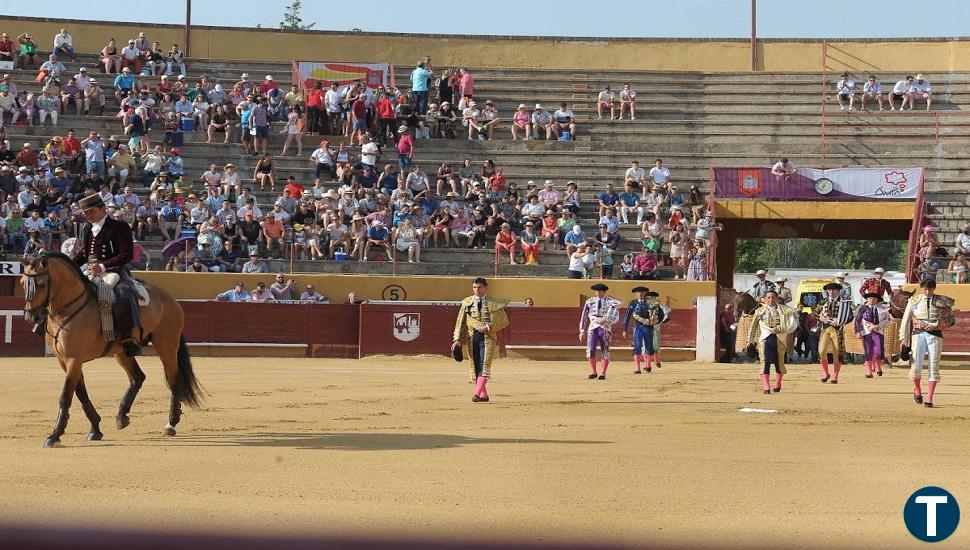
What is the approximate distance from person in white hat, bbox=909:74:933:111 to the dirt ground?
18.1 m

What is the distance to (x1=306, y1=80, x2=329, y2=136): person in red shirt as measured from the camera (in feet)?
108

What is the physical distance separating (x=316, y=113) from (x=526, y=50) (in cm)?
842

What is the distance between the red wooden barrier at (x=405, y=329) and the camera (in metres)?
26.3

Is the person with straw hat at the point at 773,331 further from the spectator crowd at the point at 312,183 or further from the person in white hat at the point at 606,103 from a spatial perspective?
the person in white hat at the point at 606,103

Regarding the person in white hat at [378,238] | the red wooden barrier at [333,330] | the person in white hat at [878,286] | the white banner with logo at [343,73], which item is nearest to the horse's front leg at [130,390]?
the red wooden barrier at [333,330]

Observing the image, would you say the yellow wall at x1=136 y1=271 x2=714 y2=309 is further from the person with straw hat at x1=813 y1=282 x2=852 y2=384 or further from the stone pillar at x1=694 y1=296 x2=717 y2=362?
the person with straw hat at x1=813 y1=282 x2=852 y2=384

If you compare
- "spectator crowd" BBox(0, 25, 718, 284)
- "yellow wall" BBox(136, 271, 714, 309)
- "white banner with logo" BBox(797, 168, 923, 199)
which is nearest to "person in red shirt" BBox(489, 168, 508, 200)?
"spectator crowd" BBox(0, 25, 718, 284)

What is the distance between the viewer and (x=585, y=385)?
1902cm

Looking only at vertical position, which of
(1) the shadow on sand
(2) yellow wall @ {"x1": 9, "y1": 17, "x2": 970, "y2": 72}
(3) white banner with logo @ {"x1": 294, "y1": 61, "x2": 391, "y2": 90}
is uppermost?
(2) yellow wall @ {"x1": 9, "y1": 17, "x2": 970, "y2": 72}

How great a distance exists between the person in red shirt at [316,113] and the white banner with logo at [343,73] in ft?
5.19

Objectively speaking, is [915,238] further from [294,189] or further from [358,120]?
[294,189]

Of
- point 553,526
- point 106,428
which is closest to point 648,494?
point 553,526

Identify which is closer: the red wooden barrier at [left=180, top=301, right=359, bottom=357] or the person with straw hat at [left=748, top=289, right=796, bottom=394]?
the person with straw hat at [left=748, top=289, right=796, bottom=394]

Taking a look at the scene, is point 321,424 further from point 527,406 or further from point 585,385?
point 585,385
